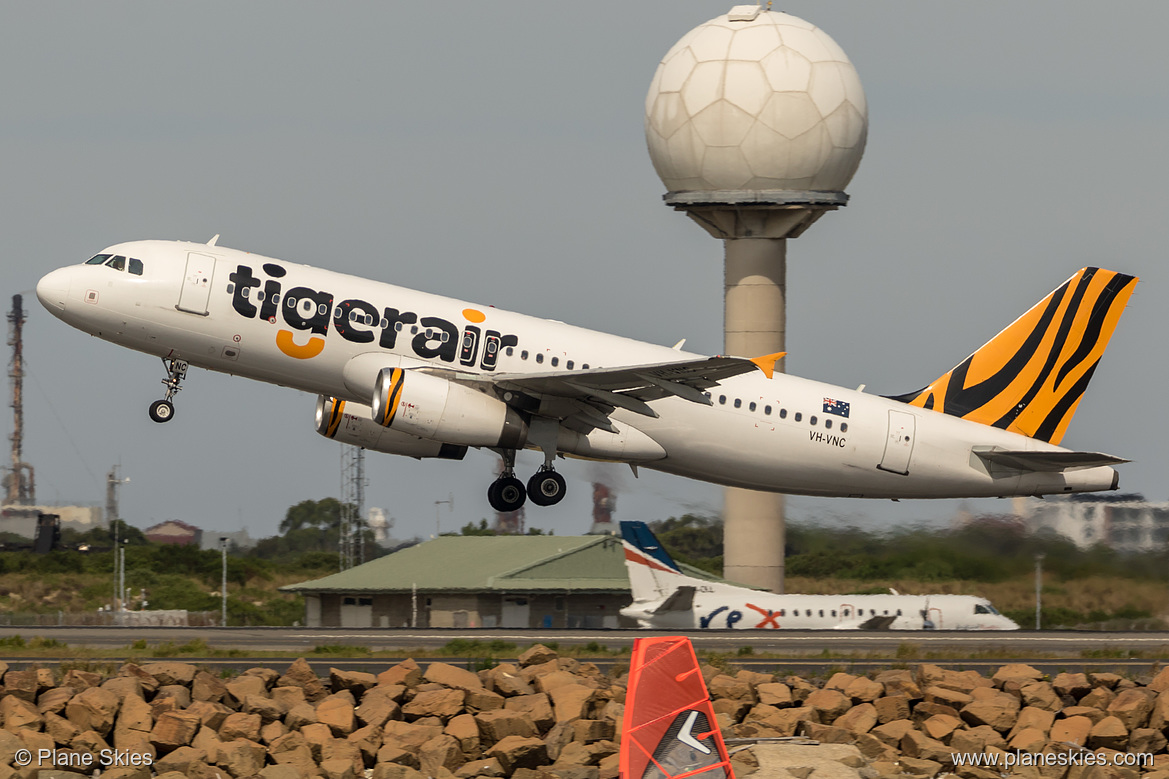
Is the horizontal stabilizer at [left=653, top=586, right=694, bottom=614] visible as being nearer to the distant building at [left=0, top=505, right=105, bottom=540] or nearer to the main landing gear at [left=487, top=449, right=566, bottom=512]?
the main landing gear at [left=487, top=449, right=566, bottom=512]

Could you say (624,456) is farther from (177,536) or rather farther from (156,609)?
(177,536)

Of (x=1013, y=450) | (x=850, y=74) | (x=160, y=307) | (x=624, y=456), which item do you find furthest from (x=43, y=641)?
(x=850, y=74)

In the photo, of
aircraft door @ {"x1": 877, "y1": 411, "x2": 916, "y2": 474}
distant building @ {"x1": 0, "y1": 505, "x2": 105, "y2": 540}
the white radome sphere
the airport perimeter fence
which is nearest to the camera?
aircraft door @ {"x1": 877, "y1": 411, "x2": 916, "y2": 474}

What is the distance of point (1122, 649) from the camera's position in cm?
3822

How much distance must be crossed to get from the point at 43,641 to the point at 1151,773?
25354 millimetres

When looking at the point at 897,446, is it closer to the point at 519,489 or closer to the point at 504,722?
the point at 519,489

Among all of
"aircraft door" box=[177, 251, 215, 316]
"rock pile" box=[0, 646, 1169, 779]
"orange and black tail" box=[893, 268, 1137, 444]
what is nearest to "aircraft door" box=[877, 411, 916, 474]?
"orange and black tail" box=[893, 268, 1137, 444]

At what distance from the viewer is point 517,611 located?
195 feet

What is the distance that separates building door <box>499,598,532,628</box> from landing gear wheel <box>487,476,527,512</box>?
74.4 feet

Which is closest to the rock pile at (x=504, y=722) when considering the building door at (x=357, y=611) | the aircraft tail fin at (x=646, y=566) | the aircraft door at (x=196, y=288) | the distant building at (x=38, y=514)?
the aircraft door at (x=196, y=288)

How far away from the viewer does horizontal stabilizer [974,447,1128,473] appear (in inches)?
1512

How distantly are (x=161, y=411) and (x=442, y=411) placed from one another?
6923 mm

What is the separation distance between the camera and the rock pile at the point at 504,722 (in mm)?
23188

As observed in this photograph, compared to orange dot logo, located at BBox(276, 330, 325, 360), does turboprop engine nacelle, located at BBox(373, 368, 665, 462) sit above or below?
below
